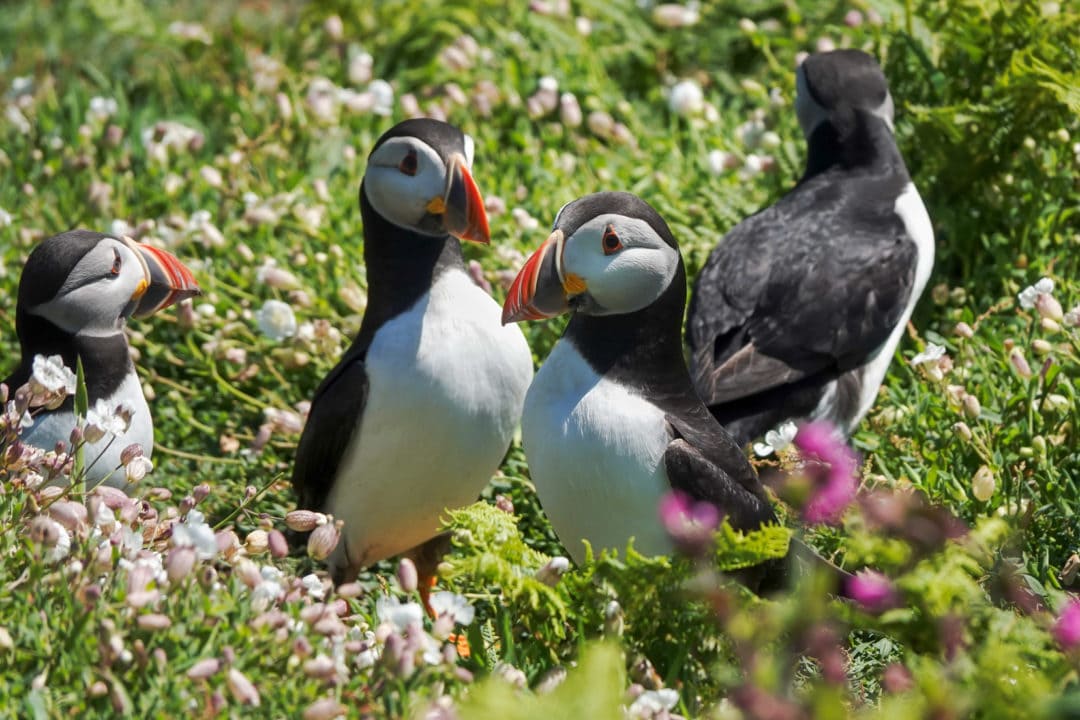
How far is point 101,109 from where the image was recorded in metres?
6.90

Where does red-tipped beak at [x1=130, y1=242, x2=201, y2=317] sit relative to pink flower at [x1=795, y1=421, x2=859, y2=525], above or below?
below

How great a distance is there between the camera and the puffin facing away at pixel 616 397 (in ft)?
12.1

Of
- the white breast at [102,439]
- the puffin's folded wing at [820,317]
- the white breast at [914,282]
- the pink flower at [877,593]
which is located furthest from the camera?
the white breast at [914,282]

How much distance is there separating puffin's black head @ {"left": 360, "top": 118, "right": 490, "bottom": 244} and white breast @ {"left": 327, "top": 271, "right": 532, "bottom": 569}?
0.20 meters

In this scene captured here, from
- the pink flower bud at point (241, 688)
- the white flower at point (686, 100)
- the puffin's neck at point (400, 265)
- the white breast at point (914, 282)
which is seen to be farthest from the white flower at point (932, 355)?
the white flower at point (686, 100)

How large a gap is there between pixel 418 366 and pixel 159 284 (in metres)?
0.83

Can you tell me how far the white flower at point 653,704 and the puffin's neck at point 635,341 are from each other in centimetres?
109

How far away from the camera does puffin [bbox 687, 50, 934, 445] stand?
4.91 m

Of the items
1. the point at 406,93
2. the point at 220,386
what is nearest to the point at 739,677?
the point at 220,386

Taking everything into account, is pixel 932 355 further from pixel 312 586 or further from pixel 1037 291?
pixel 312 586

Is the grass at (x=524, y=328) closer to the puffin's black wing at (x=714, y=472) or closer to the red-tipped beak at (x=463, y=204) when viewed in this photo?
the puffin's black wing at (x=714, y=472)

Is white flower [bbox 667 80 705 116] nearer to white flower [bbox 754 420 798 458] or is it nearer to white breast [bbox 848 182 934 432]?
white breast [bbox 848 182 934 432]

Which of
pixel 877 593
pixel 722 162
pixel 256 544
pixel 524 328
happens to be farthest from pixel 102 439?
pixel 722 162

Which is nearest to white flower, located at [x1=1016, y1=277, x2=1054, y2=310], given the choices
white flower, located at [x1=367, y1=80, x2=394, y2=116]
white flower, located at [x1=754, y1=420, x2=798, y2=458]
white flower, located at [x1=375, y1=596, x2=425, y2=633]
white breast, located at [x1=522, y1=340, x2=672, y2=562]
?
white flower, located at [x1=754, y1=420, x2=798, y2=458]
